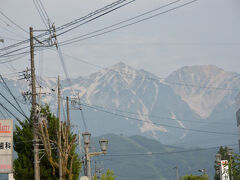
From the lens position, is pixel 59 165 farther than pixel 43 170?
No

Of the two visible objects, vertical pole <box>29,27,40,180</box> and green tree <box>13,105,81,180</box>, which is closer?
vertical pole <box>29,27,40,180</box>

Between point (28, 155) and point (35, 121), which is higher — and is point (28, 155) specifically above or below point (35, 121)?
below

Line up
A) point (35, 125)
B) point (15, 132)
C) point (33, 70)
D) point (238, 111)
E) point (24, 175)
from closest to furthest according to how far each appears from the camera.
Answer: point (35, 125) → point (33, 70) → point (24, 175) → point (15, 132) → point (238, 111)

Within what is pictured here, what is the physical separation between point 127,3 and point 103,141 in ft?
42.3

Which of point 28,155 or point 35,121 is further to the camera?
point 28,155

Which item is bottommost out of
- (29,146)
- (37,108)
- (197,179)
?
(197,179)

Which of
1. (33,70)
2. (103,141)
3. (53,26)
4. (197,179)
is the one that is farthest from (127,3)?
(197,179)

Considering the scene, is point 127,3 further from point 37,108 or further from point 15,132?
point 15,132

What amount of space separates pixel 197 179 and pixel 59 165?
2132 inches

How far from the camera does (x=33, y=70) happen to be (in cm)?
2927

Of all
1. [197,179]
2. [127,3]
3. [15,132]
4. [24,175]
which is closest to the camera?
[127,3]

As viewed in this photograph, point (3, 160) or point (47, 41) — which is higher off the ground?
point (47, 41)

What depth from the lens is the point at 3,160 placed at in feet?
103

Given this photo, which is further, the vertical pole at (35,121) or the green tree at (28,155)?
the green tree at (28,155)
